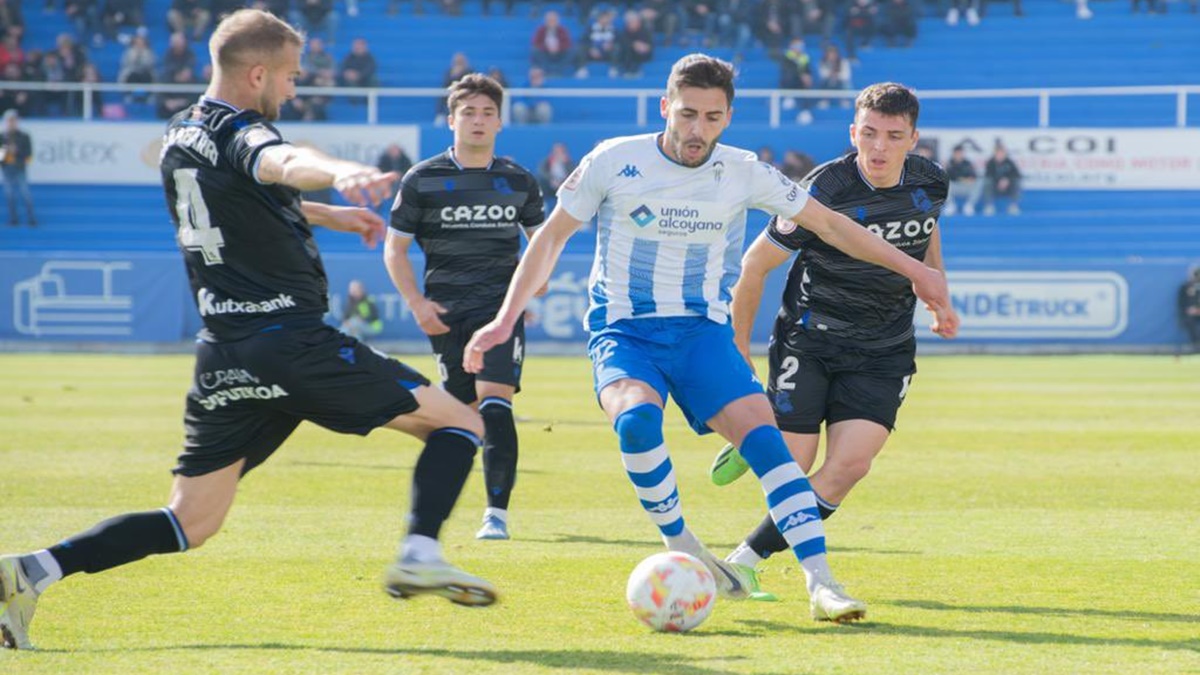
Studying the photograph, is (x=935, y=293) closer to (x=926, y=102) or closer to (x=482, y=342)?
(x=482, y=342)

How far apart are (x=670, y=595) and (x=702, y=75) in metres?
1.90

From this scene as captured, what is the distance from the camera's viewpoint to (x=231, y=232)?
217 inches

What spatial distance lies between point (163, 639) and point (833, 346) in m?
3.12

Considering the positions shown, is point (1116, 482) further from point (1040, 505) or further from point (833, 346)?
point (833, 346)

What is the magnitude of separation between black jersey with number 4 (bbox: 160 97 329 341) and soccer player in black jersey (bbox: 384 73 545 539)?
324 cm

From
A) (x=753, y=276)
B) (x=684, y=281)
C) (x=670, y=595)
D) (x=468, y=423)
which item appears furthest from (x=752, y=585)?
(x=468, y=423)

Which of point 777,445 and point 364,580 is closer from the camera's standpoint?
point 777,445

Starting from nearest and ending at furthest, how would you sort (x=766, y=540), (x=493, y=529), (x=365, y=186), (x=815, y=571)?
(x=365, y=186)
(x=815, y=571)
(x=766, y=540)
(x=493, y=529)

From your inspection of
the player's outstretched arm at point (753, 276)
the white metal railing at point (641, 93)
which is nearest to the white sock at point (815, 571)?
the player's outstretched arm at point (753, 276)

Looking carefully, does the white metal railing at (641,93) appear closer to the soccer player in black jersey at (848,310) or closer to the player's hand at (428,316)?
the soccer player in black jersey at (848,310)

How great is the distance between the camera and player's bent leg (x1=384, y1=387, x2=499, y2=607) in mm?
5383

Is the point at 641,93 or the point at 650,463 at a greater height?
the point at 641,93

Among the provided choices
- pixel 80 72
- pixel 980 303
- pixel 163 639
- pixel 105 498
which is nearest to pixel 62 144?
pixel 80 72

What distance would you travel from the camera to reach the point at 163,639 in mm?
5727
